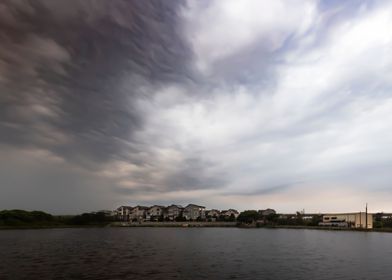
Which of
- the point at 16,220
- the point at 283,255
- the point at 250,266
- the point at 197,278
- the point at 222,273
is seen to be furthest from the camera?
the point at 16,220

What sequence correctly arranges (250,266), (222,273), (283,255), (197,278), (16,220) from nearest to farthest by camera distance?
1. (197,278)
2. (222,273)
3. (250,266)
4. (283,255)
5. (16,220)

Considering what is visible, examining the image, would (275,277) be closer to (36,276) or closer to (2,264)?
(36,276)

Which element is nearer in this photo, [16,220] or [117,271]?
[117,271]

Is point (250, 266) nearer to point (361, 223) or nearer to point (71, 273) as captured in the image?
point (71, 273)

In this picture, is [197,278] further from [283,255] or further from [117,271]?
[283,255]

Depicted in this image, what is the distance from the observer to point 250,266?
51.2 m

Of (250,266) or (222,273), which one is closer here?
(222,273)

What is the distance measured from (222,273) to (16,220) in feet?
579

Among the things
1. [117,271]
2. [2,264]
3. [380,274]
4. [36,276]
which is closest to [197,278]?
[117,271]

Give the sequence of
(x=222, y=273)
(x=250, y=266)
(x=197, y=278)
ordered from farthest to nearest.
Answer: (x=250, y=266) < (x=222, y=273) < (x=197, y=278)

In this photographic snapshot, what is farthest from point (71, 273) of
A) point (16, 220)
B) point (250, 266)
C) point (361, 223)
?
point (361, 223)

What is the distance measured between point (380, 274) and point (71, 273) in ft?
121

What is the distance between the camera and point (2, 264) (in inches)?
2028

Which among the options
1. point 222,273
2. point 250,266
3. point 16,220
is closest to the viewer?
point 222,273
